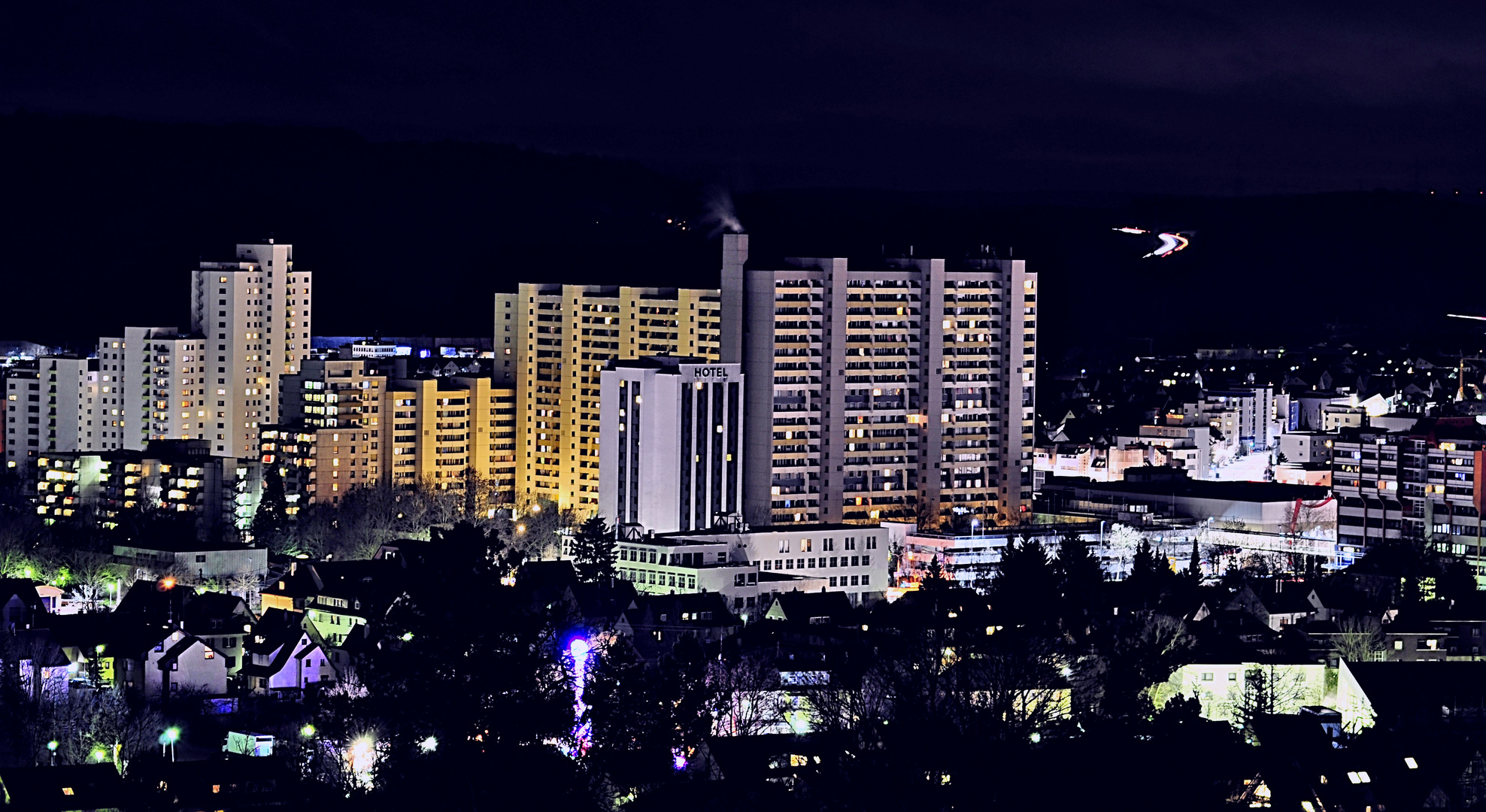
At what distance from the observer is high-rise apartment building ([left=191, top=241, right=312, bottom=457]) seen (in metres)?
42.7

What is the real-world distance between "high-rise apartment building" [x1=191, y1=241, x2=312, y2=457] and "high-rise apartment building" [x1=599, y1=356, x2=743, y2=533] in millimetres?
8689

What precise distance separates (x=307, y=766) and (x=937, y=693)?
408 centimetres

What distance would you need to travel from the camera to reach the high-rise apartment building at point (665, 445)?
35.2m

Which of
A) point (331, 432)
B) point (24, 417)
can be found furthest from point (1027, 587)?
point (24, 417)

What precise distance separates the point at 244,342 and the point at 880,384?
949 centimetres

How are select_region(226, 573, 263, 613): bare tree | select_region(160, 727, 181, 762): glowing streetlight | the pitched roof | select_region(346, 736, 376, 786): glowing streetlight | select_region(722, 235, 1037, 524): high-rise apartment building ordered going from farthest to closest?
1. select_region(722, 235, 1037, 524): high-rise apartment building
2. select_region(226, 573, 263, 613): bare tree
3. the pitched roof
4. select_region(160, 727, 181, 762): glowing streetlight
5. select_region(346, 736, 376, 786): glowing streetlight

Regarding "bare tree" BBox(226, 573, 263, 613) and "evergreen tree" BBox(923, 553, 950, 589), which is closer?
"evergreen tree" BBox(923, 553, 950, 589)

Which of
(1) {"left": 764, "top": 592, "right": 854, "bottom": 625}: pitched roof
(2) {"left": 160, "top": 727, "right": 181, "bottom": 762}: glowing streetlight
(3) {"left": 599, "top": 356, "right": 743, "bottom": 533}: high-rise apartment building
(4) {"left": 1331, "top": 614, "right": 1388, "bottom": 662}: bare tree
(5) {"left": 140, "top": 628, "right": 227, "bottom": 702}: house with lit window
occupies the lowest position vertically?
(2) {"left": 160, "top": 727, "right": 181, "bottom": 762}: glowing streetlight

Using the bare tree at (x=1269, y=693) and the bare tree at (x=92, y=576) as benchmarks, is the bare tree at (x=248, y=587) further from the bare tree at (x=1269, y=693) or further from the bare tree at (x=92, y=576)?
the bare tree at (x=1269, y=693)

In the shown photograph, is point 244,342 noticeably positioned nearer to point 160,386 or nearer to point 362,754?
point 160,386

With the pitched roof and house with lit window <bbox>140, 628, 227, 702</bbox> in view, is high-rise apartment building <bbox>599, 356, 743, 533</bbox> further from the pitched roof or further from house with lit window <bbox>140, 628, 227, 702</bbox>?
house with lit window <bbox>140, 628, 227, 702</bbox>

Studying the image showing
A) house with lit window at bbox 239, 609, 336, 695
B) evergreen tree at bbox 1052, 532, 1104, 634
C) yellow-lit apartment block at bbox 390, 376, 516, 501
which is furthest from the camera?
yellow-lit apartment block at bbox 390, 376, 516, 501

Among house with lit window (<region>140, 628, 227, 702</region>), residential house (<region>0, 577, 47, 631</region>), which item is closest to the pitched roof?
house with lit window (<region>140, 628, 227, 702</region>)

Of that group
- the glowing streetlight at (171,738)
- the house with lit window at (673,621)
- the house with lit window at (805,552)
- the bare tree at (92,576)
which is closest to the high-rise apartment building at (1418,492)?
the house with lit window at (805,552)
